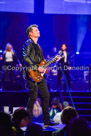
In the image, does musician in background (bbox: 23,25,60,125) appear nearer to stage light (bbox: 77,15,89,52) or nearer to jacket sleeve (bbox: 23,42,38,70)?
jacket sleeve (bbox: 23,42,38,70)

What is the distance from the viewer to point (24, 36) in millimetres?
13047

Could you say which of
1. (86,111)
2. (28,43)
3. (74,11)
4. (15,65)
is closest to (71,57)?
(74,11)

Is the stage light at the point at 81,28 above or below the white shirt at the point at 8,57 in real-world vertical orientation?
above

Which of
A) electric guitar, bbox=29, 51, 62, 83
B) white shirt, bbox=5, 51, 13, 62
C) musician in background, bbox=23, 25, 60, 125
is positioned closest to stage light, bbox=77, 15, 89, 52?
white shirt, bbox=5, 51, 13, 62

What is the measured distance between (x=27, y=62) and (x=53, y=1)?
27.8 ft

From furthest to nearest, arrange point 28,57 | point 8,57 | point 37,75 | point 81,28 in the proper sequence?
point 81,28 → point 8,57 → point 37,75 → point 28,57

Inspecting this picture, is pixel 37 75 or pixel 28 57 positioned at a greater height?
pixel 28 57

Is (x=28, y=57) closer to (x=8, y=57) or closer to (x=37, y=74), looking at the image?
(x=37, y=74)

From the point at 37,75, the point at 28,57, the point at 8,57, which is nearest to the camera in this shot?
the point at 28,57

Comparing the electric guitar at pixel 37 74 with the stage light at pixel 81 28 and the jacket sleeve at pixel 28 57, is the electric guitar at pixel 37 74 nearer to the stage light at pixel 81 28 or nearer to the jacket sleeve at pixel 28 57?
the jacket sleeve at pixel 28 57

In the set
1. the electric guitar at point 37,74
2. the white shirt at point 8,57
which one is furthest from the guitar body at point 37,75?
the white shirt at point 8,57

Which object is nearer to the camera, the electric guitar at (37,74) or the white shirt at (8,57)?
the electric guitar at (37,74)

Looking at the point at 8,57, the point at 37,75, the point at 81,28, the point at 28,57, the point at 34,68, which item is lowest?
the point at 37,75

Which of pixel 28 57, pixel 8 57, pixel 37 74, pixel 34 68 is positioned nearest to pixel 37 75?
pixel 37 74
